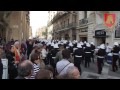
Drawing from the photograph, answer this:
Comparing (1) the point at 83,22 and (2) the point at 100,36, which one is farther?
(1) the point at 83,22

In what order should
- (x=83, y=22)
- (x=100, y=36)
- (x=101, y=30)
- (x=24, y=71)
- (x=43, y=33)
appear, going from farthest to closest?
(x=43, y=33) → (x=83, y=22) → (x=100, y=36) → (x=101, y=30) → (x=24, y=71)

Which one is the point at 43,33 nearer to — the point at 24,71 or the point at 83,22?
the point at 83,22

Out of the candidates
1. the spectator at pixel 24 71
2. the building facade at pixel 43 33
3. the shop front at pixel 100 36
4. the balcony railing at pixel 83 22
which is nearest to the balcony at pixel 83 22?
the balcony railing at pixel 83 22

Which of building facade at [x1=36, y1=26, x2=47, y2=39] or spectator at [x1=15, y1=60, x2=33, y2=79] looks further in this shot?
building facade at [x1=36, y1=26, x2=47, y2=39]

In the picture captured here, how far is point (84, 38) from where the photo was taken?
34.2 metres

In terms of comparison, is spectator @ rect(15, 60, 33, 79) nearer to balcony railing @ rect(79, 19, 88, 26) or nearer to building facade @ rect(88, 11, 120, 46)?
building facade @ rect(88, 11, 120, 46)

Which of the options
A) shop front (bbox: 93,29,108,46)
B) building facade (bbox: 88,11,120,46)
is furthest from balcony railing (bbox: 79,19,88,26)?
shop front (bbox: 93,29,108,46)

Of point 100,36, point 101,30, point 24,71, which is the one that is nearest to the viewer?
point 24,71

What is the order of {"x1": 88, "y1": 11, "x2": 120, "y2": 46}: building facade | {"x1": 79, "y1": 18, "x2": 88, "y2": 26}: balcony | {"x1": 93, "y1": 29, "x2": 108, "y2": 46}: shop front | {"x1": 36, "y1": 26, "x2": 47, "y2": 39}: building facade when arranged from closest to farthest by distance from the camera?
{"x1": 88, "y1": 11, "x2": 120, "y2": 46}: building facade → {"x1": 93, "y1": 29, "x2": 108, "y2": 46}: shop front → {"x1": 79, "y1": 18, "x2": 88, "y2": 26}: balcony → {"x1": 36, "y1": 26, "x2": 47, "y2": 39}: building facade

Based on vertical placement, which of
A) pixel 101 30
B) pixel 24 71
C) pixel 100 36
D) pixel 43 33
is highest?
pixel 43 33

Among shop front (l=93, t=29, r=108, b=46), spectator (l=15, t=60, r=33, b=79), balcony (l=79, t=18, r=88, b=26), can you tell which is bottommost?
spectator (l=15, t=60, r=33, b=79)

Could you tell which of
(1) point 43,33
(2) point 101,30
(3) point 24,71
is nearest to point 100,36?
(2) point 101,30
